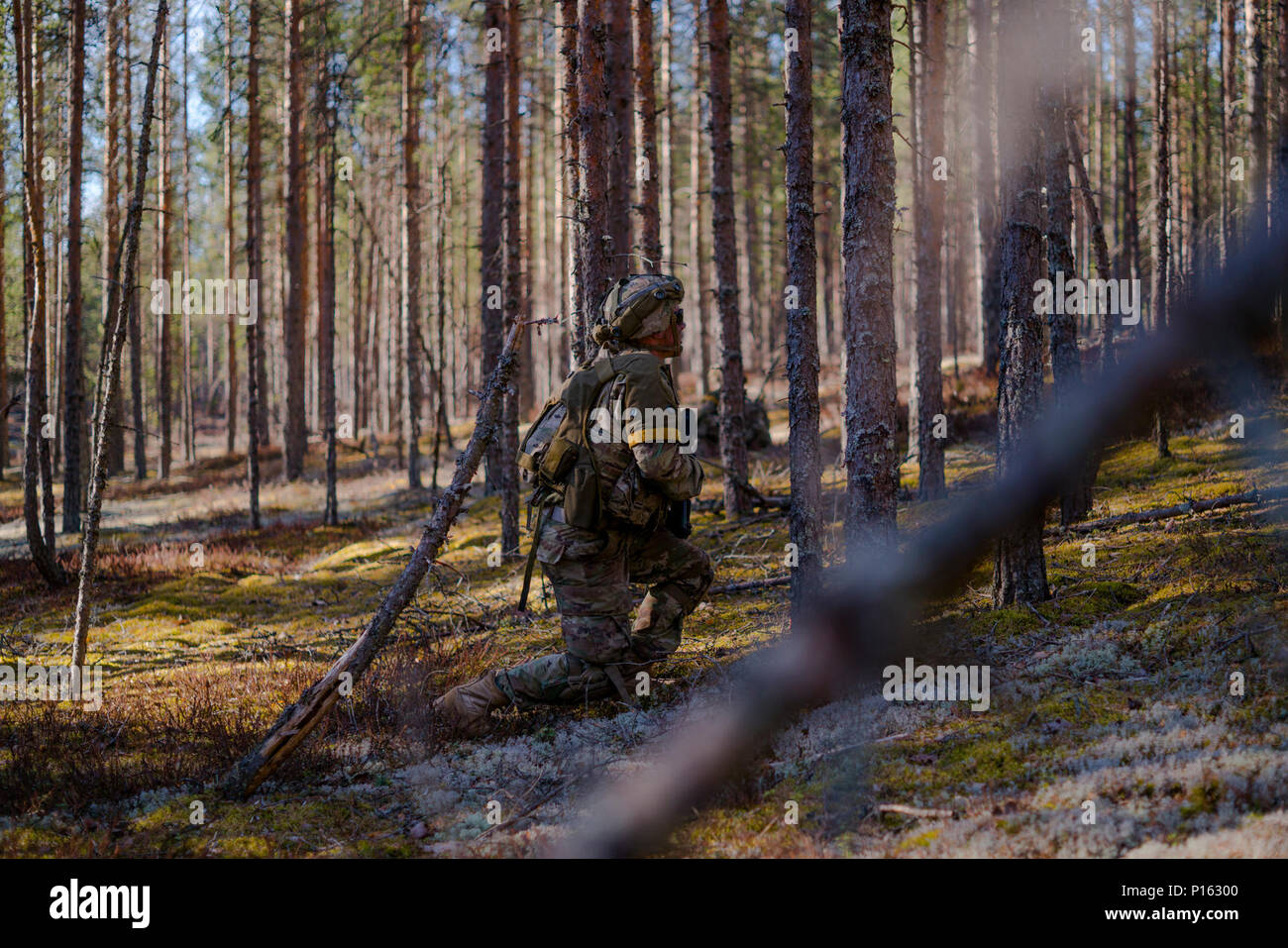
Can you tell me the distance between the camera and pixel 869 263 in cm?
566

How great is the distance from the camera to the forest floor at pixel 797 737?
385 centimetres

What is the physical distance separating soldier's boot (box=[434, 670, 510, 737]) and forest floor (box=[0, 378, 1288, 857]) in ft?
0.30

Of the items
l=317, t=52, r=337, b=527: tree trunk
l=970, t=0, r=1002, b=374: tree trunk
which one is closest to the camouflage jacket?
l=317, t=52, r=337, b=527: tree trunk

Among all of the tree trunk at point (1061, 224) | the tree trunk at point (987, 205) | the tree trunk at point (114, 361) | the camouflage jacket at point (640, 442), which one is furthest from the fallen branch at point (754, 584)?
the tree trunk at point (987, 205)

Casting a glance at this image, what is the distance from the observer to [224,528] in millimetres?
17812

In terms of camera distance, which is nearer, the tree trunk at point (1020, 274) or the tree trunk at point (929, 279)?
the tree trunk at point (1020, 274)

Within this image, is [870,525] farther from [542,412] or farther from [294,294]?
[294,294]

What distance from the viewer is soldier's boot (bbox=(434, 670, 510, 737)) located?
5.79 metres

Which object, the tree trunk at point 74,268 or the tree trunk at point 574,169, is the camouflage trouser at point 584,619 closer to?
the tree trunk at point 574,169

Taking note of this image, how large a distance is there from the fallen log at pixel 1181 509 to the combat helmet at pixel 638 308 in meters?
4.65

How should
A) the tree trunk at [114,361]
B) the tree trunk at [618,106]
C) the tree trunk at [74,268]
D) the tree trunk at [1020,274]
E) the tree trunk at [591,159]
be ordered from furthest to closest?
the tree trunk at [74,268]
the tree trunk at [618,106]
the tree trunk at [591,159]
the tree trunk at [114,361]
the tree trunk at [1020,274]

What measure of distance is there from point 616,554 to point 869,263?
2.44m
